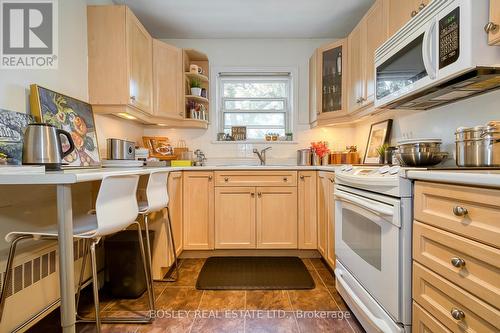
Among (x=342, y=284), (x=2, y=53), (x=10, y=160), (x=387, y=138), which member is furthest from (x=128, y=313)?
(x=387, y=138)

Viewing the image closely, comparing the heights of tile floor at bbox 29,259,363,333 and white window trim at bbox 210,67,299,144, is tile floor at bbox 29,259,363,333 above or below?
below

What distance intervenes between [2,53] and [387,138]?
9.06 ft

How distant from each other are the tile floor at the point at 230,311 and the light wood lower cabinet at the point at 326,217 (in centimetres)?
25

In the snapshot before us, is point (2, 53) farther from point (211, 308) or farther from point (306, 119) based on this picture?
point (306, 119)

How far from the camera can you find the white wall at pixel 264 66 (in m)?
3.02

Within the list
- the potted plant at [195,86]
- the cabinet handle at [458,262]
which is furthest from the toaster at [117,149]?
the cabinet handle at [458,262]

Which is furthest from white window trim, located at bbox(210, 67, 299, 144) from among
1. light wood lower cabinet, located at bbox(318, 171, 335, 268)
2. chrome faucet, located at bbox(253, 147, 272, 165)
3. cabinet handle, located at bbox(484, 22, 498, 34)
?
cabinet handle, located at bbox(484, 22, 498, 34)

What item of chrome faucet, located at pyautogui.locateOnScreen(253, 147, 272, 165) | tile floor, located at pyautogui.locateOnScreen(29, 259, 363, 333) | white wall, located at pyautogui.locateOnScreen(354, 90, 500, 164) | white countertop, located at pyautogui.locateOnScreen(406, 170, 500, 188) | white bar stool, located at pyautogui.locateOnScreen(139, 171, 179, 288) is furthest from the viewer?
chrome faucet, located at pyautogui.locateOnScreen(253, 147, 272, 165)

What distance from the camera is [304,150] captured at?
2924mm

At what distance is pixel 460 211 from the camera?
32.0 inches

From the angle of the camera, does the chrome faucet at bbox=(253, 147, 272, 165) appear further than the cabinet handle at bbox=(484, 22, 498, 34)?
Yes

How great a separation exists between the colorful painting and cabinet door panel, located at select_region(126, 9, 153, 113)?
0.83 metres

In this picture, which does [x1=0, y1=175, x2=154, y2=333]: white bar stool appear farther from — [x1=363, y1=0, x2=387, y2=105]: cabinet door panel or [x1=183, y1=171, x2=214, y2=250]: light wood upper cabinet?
[x1=363, y1=0, x2=387, y2=105]: cabinet door panel

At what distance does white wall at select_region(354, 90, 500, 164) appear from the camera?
135cm
